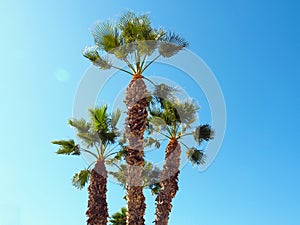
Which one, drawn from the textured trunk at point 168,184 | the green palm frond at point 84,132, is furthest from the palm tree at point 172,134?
the green palm frond at point 84,132

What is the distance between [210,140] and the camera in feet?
55.4

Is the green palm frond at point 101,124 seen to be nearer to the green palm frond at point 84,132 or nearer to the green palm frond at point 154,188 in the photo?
the green palm frond at point 84,132

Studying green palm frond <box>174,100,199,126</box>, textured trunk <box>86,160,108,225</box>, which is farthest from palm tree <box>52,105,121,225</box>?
green palm frond <box>174,100,199,126</box>

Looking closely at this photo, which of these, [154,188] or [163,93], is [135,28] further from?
[154,188]

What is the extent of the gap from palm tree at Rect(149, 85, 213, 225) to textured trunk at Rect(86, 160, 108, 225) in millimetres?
2322

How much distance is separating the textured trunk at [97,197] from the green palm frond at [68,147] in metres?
1.24

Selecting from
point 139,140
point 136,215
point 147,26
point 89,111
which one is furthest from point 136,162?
point 147,26

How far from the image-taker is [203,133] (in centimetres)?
1684

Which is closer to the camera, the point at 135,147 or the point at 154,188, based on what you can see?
the point at 135,147

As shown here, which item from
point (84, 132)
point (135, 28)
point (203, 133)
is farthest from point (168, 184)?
point (135, 28)

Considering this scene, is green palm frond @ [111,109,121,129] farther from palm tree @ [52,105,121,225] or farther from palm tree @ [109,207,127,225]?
palm tree @ [109,207,127,225]

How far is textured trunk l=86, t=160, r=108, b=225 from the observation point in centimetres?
1491

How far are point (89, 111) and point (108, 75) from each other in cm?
171

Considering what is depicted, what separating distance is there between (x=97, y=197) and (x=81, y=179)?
1400mm
